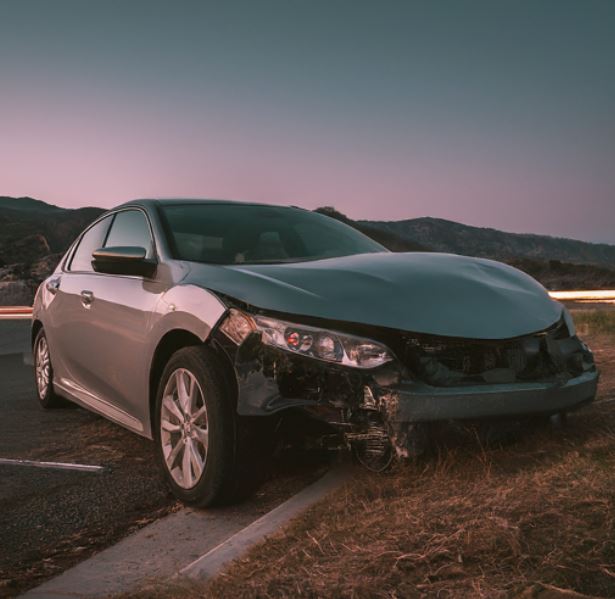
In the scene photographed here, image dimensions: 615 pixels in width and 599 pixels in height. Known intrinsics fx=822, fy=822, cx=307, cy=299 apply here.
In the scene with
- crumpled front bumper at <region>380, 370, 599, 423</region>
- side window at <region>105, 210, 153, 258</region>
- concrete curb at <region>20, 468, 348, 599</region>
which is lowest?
concrete curb at <region>20, 468, 348, 599</region>

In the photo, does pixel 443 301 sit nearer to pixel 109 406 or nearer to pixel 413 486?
pixel 413 486

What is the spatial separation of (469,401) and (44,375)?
4245 mm

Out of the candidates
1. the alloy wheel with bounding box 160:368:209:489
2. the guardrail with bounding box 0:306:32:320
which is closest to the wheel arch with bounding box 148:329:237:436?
the alloy wheel with bounding box 160:368:209:489

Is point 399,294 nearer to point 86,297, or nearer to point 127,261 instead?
point 127,261

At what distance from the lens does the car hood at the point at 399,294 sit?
136 inches

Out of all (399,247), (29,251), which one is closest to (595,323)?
(399,247)

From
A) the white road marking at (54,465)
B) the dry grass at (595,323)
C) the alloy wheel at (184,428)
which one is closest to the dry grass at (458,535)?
the alloy wheel at (184,428)

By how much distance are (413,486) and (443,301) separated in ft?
2.71

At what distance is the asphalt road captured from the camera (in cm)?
336

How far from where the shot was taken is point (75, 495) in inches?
165

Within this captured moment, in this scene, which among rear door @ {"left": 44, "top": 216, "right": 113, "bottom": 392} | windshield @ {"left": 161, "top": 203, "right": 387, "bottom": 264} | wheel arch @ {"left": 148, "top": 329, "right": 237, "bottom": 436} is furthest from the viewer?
rear door @ {"left": 44, "top": 216, "right": 113, "bottom": 392}

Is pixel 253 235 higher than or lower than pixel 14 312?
higher

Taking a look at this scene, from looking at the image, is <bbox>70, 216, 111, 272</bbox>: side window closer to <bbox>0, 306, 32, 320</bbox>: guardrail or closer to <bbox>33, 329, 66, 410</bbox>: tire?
<bbox>33, 329, 66, 410</bbox>: tire

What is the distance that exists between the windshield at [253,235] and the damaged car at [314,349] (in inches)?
0.9
